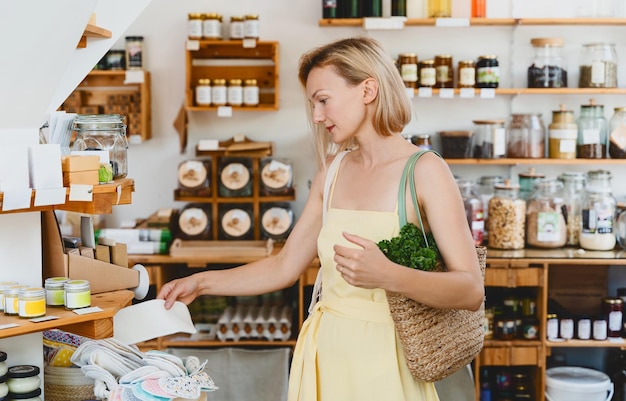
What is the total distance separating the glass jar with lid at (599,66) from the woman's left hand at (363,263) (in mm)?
2726

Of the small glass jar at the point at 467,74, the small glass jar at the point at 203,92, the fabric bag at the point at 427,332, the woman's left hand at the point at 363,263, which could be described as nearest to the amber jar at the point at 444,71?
the small glass jar at the point at 467,74

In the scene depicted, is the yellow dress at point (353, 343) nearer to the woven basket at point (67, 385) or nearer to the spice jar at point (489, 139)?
the woven basket at point (67, 385)

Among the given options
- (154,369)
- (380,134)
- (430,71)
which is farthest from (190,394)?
(430,71)

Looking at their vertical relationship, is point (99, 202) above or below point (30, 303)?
above

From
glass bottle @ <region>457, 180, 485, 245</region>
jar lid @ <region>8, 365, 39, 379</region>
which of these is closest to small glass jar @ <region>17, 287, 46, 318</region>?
jar lid @ <region>8, 365, 39, 379</region>

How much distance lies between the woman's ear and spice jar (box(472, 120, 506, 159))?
222 cm

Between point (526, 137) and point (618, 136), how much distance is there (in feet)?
1.40

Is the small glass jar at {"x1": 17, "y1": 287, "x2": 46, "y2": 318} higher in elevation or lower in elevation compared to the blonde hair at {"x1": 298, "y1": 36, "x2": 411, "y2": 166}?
lower

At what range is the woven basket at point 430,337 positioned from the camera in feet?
5.89

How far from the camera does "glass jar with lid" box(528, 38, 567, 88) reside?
159 inches

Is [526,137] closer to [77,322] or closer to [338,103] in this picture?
[338,103]

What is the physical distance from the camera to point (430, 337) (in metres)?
1.82

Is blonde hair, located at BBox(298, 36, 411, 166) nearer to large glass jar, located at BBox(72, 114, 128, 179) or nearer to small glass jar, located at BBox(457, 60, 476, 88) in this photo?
large glass jar, located at BBox(72, 114, 128, 179)

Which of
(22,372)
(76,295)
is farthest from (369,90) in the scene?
(22,372)
